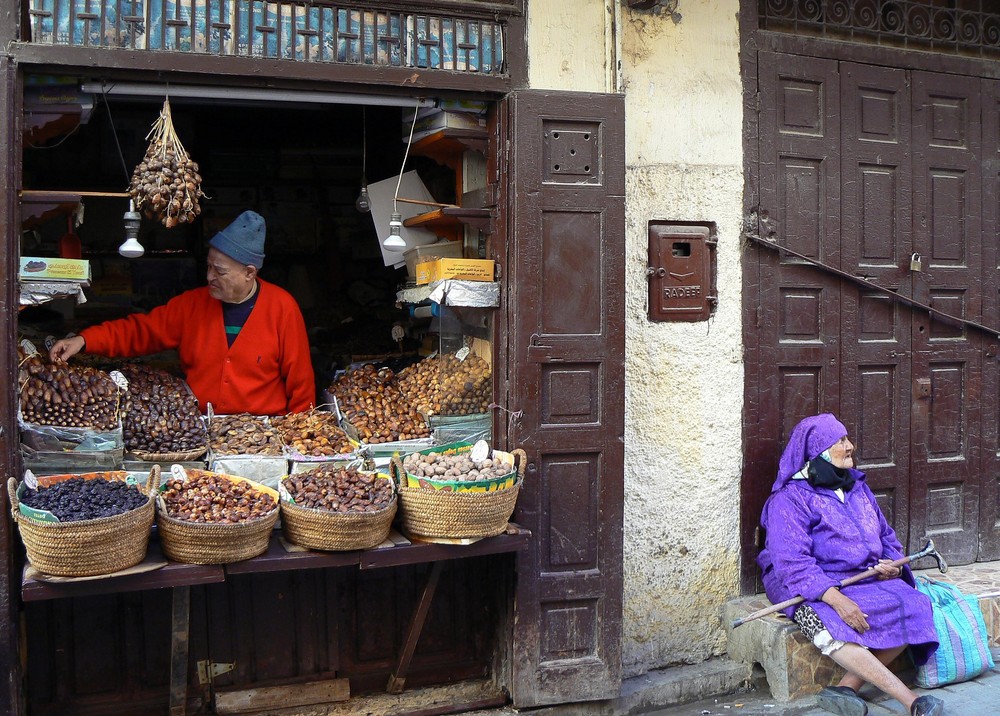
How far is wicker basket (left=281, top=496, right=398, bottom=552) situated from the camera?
11.6 feet

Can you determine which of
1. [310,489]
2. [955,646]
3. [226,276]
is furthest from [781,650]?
[226,276]

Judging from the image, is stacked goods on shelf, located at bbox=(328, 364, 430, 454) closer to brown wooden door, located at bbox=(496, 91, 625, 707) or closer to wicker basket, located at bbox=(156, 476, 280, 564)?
brown wooden door, located at bbox=(496, 91, 625, 707)

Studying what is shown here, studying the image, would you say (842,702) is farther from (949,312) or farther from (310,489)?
(310,489)

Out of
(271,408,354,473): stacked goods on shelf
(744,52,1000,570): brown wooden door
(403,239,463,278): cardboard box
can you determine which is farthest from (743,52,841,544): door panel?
(271,408,354,473): stacked goods on shelf

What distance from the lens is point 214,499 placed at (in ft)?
11.6

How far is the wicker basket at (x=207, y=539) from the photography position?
3379 mm

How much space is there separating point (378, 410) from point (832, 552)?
2213 mm

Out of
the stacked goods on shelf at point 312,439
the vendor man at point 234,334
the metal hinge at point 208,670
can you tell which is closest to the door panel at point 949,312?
the stacked goods on shelf at point 312,439

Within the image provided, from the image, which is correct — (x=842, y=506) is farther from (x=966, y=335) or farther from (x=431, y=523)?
(x=431, y=523)

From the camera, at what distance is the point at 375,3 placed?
395 centimetres

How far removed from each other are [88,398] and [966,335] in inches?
177

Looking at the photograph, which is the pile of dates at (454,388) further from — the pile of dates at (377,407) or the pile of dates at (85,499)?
the pile of dates at (85,499)

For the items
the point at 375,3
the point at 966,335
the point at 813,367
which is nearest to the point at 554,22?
→ the point at 375,3

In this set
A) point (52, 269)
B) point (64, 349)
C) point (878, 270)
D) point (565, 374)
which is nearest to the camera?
point (52, 269)
